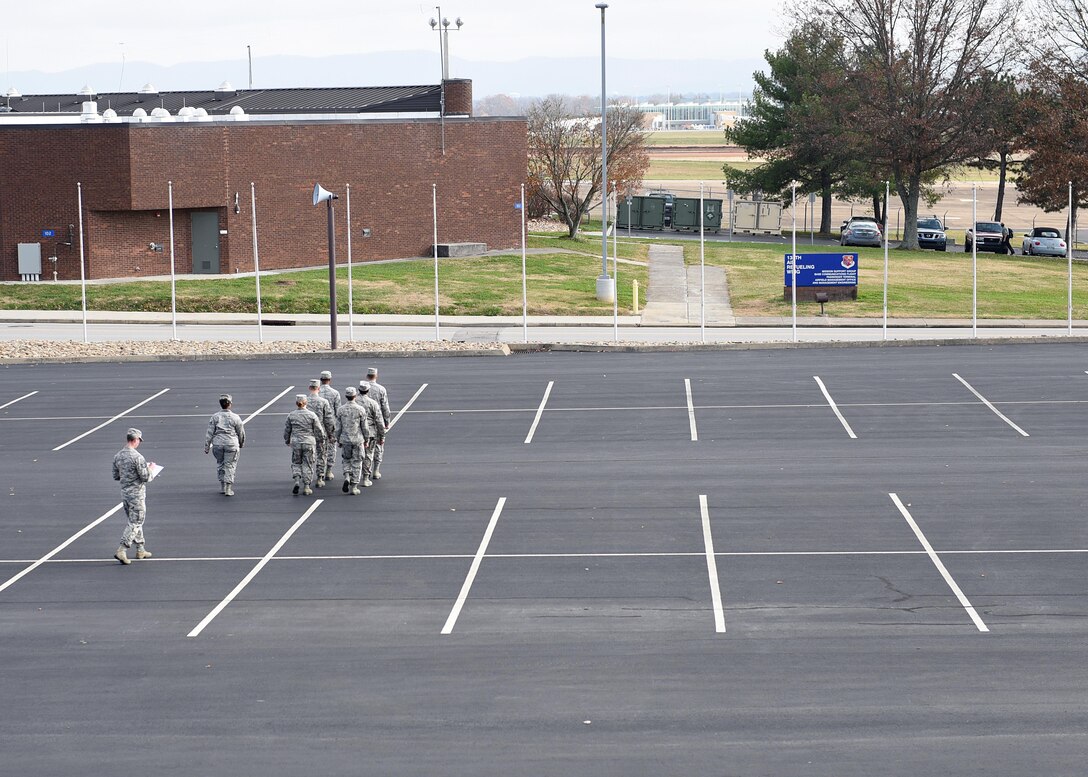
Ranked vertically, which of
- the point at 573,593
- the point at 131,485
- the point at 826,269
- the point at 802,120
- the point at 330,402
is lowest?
the point at 573,593

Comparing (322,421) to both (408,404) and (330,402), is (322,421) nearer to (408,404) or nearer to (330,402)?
(330,402)

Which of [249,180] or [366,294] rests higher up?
[249,180]

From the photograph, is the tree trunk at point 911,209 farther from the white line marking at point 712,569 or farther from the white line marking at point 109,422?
the white line marking at point 712,569

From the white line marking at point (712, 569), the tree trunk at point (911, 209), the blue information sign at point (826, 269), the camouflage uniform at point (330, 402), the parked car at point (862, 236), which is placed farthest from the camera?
the parked car at point (862, 236)

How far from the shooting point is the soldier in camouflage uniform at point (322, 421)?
20297 millimetres

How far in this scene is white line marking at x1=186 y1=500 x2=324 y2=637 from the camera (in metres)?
14.8

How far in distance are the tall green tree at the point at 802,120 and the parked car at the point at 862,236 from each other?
3.03m

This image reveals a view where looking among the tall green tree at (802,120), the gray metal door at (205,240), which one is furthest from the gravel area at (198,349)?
the tall green tree at (802,120)

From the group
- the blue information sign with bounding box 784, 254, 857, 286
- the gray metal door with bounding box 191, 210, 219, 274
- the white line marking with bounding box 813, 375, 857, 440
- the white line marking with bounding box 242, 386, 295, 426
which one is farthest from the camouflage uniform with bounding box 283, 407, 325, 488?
the gray metal door with bounding box 191, 210, 219, 274

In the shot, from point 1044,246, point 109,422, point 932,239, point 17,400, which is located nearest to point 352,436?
point 109,422

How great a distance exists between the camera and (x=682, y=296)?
46156 millimetres

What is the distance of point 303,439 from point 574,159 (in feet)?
171

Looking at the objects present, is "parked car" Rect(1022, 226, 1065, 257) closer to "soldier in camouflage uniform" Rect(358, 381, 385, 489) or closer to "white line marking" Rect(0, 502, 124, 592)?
"soldier in camouflage uniform" Rect(358, 381, 385, 489)

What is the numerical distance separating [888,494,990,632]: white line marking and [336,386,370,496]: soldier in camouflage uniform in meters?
7.49
